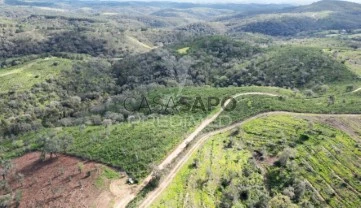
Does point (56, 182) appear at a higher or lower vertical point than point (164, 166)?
lower

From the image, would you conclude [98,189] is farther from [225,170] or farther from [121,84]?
[121,84]

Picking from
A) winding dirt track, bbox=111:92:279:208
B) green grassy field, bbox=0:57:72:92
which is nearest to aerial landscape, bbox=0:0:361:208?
winding dirt track, bbox=111:92:279:208

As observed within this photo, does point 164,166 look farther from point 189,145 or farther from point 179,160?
point 189,145

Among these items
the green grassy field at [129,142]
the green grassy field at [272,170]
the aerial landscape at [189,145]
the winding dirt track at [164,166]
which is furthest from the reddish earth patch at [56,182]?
the green grassy field at [272,170]

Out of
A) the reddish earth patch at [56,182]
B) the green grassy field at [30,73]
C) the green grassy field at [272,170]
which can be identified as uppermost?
the green grassy field at [272,170]

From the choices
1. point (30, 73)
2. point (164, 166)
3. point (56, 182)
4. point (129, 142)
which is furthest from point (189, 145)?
point (30, 73)

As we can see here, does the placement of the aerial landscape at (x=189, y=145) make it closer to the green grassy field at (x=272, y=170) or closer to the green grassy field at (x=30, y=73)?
the green grassy field at (x=272, y=170)

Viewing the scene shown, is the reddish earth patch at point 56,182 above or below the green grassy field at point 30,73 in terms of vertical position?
above
